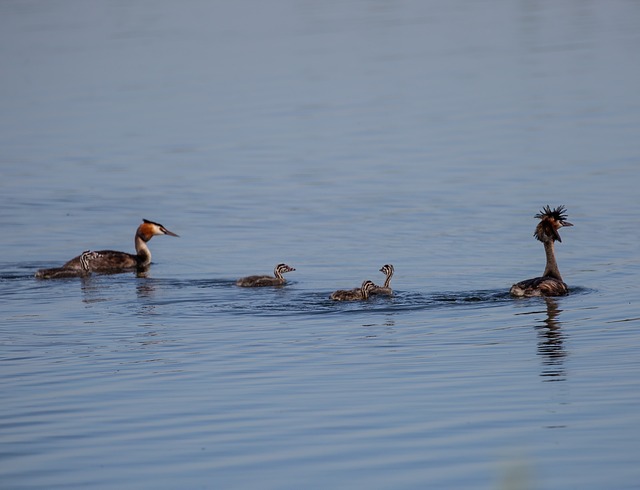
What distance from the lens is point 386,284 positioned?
15680 mm

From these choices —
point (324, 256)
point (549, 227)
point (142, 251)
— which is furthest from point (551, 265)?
point (142, 251)

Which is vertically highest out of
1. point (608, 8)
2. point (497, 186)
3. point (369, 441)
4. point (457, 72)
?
point (608, 8)

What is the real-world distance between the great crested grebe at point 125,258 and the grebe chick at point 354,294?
4.39 m

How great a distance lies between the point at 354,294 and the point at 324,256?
3.49 metres

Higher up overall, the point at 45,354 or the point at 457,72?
the point at 457,72

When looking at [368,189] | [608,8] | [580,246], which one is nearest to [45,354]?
[580,246]

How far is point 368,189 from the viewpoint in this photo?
23359mm

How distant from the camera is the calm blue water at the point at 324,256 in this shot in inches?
366

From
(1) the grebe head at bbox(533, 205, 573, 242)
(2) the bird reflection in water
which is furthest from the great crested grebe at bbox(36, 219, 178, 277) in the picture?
(2) the bird reflection in water

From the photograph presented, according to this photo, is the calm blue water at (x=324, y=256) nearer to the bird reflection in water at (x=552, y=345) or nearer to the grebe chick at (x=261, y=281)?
the bird reflection in water at (x=552, y=345)

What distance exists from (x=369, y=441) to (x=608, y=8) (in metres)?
43.3

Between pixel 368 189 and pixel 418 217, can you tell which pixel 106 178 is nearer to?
pixel 368 189

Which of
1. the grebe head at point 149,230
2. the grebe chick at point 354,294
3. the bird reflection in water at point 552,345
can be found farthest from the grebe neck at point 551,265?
the grebe head at point 149,230

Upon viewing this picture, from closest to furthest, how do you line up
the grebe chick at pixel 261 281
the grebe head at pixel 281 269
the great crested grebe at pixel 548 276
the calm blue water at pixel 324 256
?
the calm blue water at pixel 324 256
the great crested grebe at pixel 548 276
the grebe chick at pixel 261 281
the grebe head at pixel 281 269
